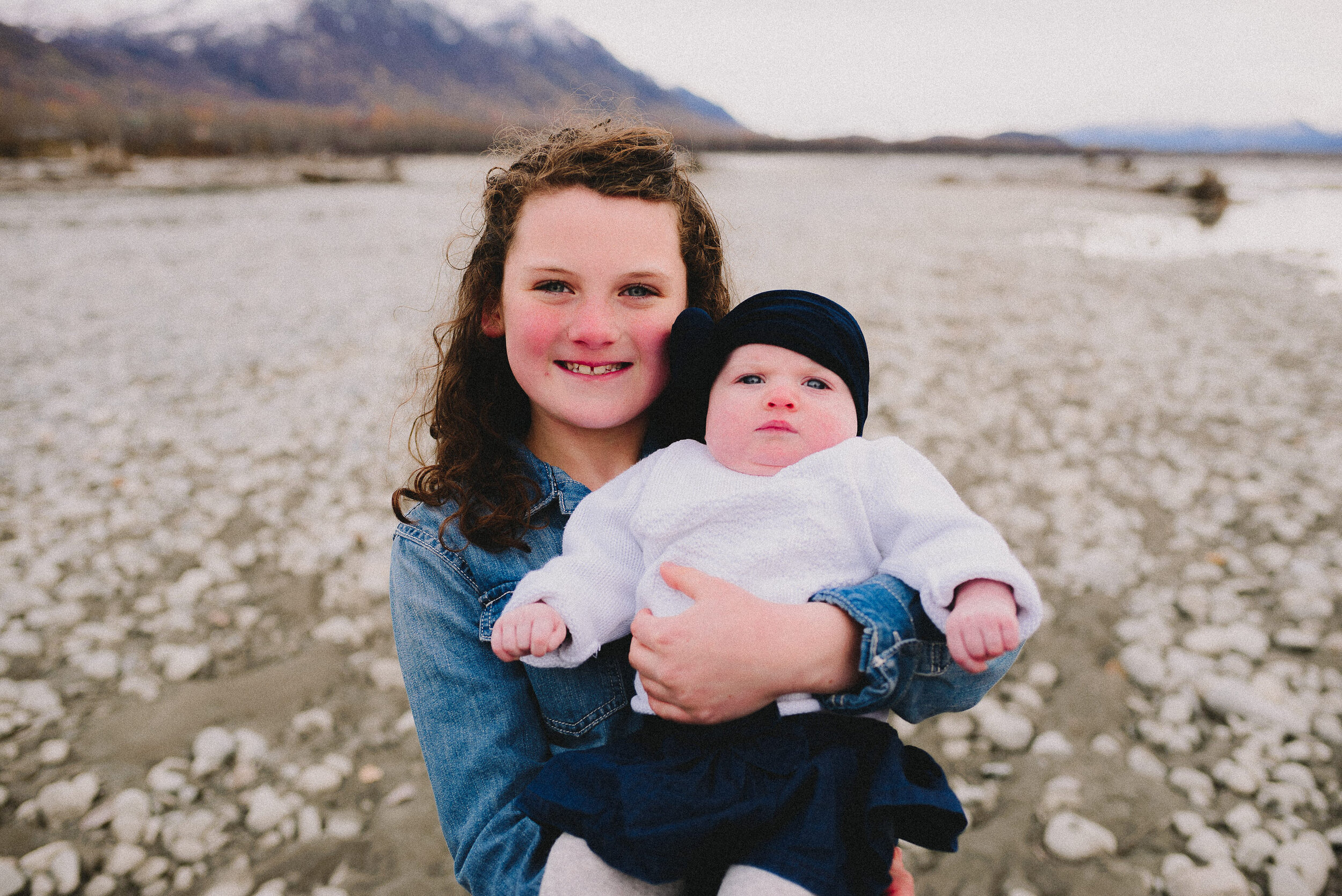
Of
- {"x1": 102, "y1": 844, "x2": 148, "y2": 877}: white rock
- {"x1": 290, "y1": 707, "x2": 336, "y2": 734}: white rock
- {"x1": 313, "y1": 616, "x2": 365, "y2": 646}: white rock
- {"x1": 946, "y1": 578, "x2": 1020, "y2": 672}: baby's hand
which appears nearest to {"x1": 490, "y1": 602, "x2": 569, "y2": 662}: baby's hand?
{"x1": 946, "y1": 578, "x2": 1020, "y2": 672}: baby's hand

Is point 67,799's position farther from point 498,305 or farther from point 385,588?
point 498,305

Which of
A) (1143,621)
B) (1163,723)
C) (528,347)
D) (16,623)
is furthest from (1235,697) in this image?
(16,623)

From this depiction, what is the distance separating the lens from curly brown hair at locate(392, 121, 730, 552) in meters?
1.86

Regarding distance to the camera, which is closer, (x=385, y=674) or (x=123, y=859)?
(x=123, y=859)

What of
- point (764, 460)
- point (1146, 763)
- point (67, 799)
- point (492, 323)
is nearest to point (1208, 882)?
point (1146, 763)

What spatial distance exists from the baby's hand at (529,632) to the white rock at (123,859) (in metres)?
2.39

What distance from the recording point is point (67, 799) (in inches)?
119

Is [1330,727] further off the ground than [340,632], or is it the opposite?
[1330,727]

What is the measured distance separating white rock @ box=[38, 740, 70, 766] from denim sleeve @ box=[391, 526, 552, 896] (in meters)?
2.70

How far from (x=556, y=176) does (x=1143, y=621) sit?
4.07 meters

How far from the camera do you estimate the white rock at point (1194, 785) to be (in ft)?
9.77

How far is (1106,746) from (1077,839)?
66cm

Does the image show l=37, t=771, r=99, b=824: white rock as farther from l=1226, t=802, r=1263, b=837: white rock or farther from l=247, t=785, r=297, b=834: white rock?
l=1226, t=802, r=1263, b=837: white rock

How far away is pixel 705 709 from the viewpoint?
57.6 inches
